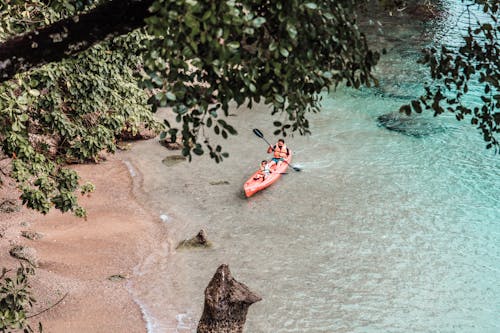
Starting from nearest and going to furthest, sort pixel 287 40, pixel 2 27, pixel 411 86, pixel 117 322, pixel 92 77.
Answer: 1. pixel 287 40
2. pixel 2 27
3. pixel 92 77
4. pixel 117 322
5. pixel 411 86

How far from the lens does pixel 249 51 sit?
14.7 ft

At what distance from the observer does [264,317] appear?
45.9 ft

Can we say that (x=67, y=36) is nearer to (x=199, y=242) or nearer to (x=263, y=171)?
(x=199, y=242)

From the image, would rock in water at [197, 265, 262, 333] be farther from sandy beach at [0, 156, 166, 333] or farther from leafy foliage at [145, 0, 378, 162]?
sandy beach at [0, 156, 166, 333]

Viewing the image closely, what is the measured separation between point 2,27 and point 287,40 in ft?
21.1

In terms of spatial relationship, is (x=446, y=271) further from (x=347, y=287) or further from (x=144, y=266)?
(x=144, y=266)

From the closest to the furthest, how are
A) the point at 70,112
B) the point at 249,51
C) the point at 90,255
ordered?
the point at 249,51
the point at 70,112
the point at 90,255

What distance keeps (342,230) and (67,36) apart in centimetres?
1328

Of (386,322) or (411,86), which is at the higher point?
(411,86)

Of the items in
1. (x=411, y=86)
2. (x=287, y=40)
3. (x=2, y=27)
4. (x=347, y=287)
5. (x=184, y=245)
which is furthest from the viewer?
(x=411, y=86)

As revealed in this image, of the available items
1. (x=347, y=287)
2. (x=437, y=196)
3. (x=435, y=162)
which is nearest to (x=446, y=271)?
(x=347, y=287)

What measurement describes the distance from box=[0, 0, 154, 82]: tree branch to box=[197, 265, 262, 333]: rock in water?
14.8 ft

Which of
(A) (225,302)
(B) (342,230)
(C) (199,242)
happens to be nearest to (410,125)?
(B) (342,230)

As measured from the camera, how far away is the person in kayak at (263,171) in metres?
19.3
